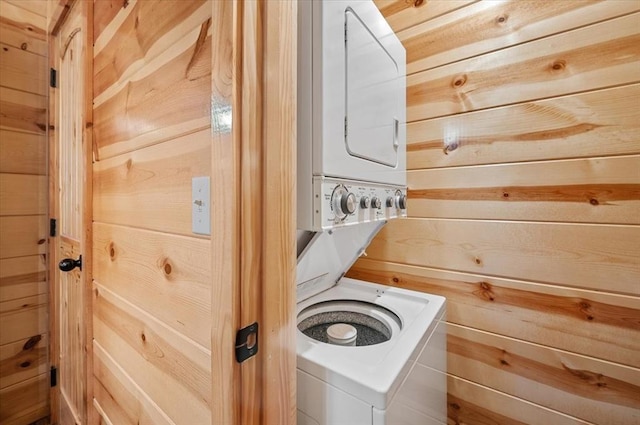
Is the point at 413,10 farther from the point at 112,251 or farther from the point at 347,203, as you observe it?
the point at 112,251

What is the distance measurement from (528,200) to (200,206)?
1438mm

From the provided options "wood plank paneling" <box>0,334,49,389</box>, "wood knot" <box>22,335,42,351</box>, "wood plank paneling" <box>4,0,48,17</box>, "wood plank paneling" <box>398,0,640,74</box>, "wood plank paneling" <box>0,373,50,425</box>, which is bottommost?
"wood plank paneling" <box>0,373,50,425</box>

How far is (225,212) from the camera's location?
56cm

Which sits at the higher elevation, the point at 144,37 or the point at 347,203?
the point at 144,37

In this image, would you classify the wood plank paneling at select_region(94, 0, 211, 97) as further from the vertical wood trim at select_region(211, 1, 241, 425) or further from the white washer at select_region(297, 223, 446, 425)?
the white washer at select_region(297, 223, 446, 425)

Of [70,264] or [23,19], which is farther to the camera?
[23,19]

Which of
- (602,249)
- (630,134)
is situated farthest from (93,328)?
(630,134)

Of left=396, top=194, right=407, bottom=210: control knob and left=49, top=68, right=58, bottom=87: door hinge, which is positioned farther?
left=49, top=68, right=58, bottom=87: door hinge

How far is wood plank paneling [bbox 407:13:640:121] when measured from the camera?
1.13m

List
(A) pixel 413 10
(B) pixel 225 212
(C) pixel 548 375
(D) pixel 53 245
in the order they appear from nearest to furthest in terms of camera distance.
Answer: (B) pixel 225 212, (C) pixel 548 375, (A) pixel 413 10, (D) pixel 53 245

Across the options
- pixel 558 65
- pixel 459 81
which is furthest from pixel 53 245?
pixel 558 65

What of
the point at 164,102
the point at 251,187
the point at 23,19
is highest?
the point at 23,19

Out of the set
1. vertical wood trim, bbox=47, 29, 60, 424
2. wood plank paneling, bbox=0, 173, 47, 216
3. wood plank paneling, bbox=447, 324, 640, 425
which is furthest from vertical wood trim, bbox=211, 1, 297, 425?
wood plank paneling, bbox=0, 173, 47, 216


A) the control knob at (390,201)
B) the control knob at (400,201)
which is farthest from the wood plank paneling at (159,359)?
the control knob at (400,201)
